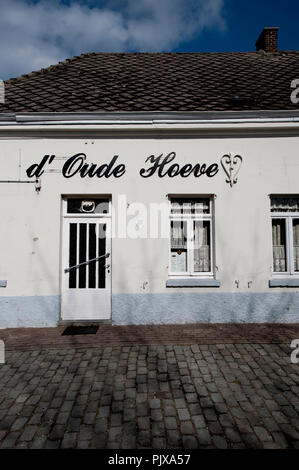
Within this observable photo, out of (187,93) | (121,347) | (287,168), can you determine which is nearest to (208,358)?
(121,347)

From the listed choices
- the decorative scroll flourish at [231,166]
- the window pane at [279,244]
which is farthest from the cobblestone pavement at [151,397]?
the decorative scroll flourish at [231,166]

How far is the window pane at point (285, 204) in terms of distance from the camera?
20.4 feet

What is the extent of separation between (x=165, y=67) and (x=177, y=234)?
629cm

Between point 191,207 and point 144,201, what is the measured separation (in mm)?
1142

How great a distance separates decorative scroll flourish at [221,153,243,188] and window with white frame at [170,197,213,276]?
64 cm

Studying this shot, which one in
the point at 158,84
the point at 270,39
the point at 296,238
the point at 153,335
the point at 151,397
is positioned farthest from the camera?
the point at 270,39

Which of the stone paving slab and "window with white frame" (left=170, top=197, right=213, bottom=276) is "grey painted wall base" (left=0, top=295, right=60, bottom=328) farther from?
"window with white frame" (left=170, top=197, right=213, bottom=276)

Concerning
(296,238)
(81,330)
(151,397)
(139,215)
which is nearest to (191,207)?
(139,215)

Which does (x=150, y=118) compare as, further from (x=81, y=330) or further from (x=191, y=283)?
(x=81, y=330)

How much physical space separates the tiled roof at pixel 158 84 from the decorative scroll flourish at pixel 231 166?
1.21m

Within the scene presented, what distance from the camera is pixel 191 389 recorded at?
3459 mm

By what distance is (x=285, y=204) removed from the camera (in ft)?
20.5

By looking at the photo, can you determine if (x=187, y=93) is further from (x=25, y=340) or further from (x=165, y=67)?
(x=25, y=340)

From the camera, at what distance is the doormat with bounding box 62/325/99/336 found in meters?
5.41
